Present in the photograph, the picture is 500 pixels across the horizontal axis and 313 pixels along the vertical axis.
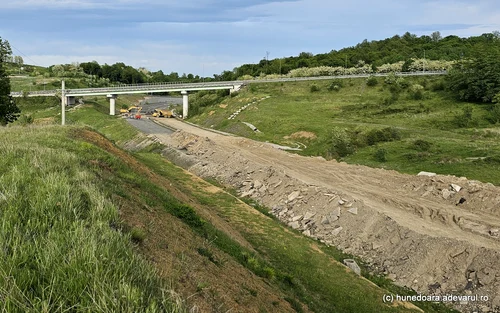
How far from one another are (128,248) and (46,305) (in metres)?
2.20

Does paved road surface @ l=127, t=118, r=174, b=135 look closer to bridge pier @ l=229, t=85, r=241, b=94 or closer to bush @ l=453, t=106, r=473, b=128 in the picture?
bridge pier @ l=229, t=85, r=241, b=94

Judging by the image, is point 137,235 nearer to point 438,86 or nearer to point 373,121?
point 373,121

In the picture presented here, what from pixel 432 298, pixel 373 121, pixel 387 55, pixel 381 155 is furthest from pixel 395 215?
pixel 387 55

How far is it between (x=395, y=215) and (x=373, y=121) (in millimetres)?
40302

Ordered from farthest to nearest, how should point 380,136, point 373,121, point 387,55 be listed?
1. point 387,55
2. point 373,121
3. point 380,136

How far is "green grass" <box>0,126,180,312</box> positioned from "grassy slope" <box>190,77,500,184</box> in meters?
32.9

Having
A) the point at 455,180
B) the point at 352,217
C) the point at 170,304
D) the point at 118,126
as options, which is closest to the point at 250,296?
the point at 170,304

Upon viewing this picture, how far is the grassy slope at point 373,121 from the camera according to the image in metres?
37.9

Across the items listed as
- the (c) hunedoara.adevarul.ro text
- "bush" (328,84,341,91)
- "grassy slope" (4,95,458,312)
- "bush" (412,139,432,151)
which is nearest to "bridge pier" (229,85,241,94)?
"bush" (328,84,341,91)

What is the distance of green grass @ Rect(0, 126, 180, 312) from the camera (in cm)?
493

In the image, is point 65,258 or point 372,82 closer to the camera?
A: point 65,258

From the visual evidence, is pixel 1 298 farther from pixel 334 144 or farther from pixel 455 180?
pixel 334 144

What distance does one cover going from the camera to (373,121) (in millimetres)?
62156

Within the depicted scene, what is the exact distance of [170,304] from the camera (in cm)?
543
